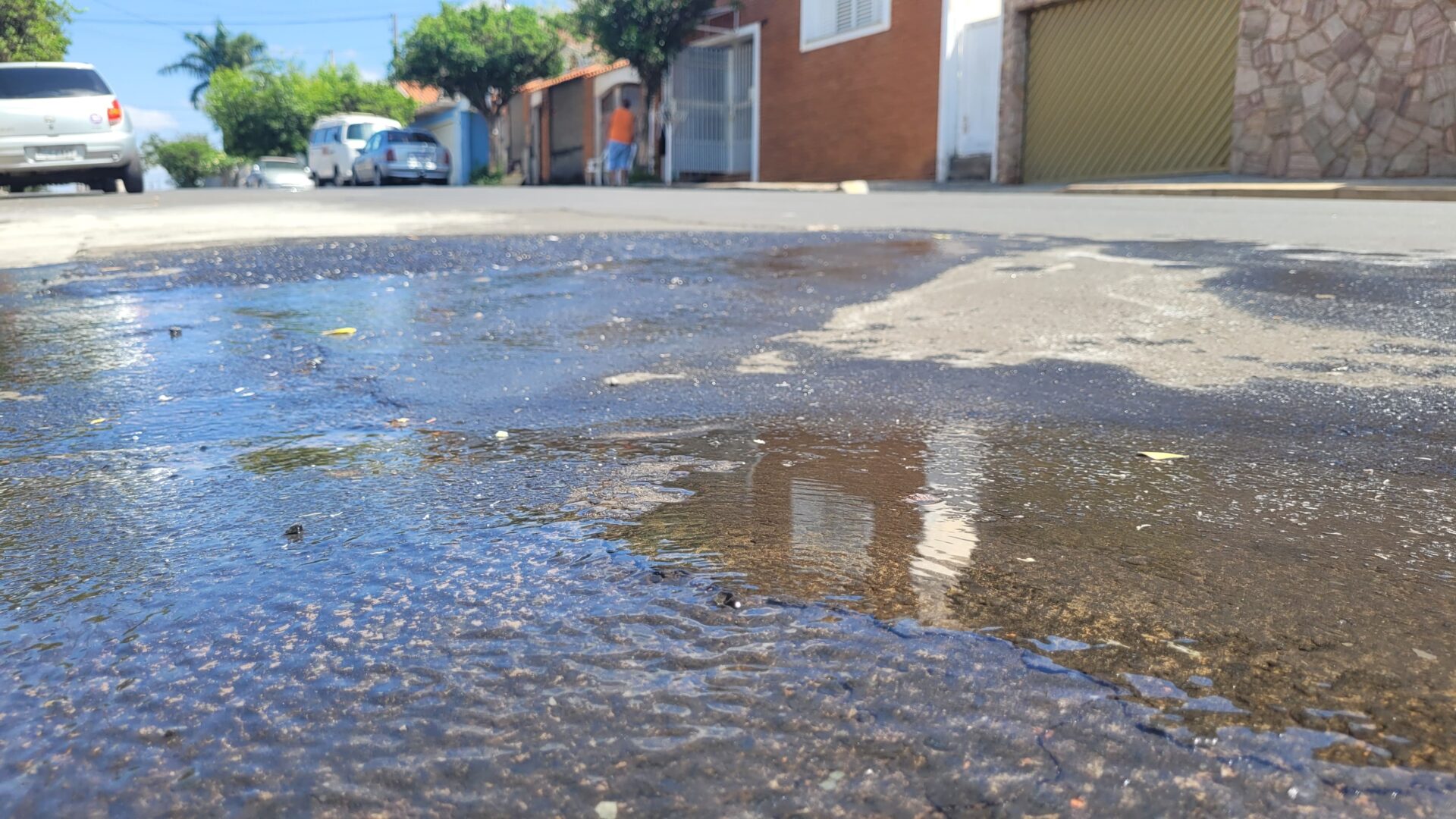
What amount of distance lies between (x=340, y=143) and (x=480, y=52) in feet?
23.9

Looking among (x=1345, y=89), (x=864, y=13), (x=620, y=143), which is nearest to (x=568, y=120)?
(x=620, y=143)

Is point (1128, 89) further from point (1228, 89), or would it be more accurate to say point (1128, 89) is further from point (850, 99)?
point (850, 99)

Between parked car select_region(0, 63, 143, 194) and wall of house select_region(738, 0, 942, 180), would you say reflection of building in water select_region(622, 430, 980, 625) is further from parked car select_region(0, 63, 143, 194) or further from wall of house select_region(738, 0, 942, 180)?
wall of house select_region(738, 0, 942, 180)

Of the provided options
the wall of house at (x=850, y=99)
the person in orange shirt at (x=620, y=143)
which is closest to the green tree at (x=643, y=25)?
the wall of house at (x=850, y=99)

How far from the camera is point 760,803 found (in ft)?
3.94

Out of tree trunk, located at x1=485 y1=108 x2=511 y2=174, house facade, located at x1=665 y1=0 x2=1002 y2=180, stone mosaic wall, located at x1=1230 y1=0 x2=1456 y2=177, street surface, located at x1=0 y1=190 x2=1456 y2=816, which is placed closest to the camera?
street surface, located at x1=0 y1=190 x2=1456 y2=816

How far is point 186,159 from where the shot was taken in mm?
50906

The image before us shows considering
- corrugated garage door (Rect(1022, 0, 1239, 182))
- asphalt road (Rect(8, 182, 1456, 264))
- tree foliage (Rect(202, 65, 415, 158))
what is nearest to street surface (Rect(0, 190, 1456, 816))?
asphalt road (Rect(8, 182, 1456, 264))

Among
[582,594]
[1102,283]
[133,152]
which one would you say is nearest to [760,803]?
[582,594]

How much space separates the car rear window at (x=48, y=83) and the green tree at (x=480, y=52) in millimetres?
20154

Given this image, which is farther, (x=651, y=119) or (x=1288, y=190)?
(x=651, y=119)

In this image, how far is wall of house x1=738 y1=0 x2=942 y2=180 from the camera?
19.5 meters

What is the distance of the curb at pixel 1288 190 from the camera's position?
1038cm

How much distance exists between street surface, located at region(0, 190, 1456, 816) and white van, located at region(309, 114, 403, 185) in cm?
2316
